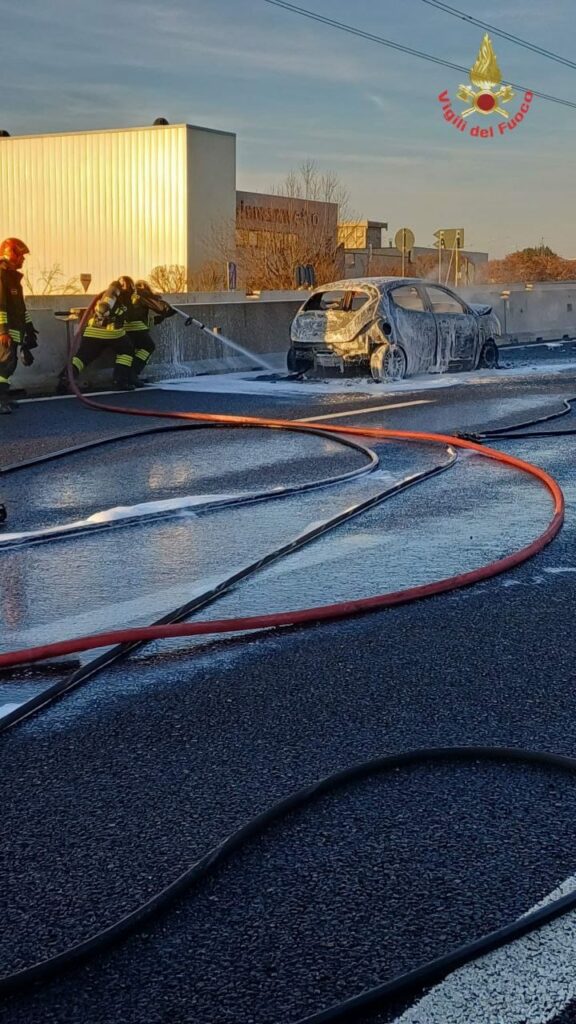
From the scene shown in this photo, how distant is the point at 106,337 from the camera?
15453mm

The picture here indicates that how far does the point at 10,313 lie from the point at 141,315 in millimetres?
2460

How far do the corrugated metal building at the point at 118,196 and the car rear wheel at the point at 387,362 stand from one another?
35.2 meters

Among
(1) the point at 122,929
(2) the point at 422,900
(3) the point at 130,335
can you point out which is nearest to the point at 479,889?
(2) the point at 422,900

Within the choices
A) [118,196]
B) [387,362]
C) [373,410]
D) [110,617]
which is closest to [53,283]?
[118,196]

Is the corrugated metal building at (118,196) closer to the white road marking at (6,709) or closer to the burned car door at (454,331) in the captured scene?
the burned car door at (454,331)

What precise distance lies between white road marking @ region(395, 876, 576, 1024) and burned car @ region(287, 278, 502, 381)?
13.8m

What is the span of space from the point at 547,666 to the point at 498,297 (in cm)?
2363

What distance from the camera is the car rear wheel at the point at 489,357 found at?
1844 cm

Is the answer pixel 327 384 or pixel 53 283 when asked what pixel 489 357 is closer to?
pixel 327 384

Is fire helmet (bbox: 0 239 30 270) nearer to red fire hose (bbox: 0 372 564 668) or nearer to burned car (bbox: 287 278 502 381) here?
burned car (bbox: 287 278 502 381)

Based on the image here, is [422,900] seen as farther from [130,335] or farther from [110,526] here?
[130,335]

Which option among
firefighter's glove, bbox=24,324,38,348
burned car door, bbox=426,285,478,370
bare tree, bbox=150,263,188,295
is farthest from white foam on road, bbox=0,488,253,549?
bare tree, bbox=150,263,188,295

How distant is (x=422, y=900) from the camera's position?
290 centimetres

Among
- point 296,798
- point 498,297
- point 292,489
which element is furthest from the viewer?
point 498,297
